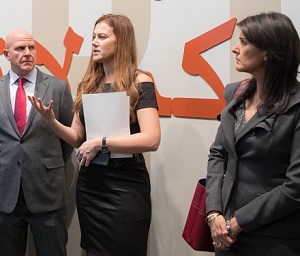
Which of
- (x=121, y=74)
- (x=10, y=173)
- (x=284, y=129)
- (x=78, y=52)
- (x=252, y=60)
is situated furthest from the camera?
(x=78, y=52)

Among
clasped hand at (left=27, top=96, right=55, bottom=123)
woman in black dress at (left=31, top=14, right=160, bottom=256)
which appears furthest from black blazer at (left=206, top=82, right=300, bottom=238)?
clasped hand at (left=27, top=96, right=55, bottom=123)

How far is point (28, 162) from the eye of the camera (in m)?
2.15

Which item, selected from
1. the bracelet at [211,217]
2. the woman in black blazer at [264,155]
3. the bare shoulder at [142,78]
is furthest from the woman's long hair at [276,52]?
the bare shoulder at [142,78]

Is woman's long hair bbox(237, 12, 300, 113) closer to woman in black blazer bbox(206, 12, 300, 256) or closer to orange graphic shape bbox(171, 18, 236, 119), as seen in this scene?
woman in black blazer bbox(206, 12, 300, 256)

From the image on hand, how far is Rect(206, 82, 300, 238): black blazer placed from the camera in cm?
136

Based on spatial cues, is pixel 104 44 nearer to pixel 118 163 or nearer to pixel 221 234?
pixel 118 163

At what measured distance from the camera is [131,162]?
1.88 metres

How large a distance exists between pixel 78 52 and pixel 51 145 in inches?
25.7

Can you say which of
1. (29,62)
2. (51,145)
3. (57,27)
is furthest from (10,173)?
(57,27)

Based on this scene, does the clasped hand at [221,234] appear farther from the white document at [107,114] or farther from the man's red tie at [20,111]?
the man's red tie at [20,111]

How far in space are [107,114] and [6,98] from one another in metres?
0.70

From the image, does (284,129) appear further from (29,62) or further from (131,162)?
(29,62)

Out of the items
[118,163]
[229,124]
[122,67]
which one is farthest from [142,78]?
[229,124]

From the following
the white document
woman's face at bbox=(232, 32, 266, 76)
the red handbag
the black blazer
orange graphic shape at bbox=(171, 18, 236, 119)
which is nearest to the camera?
the black blazer
